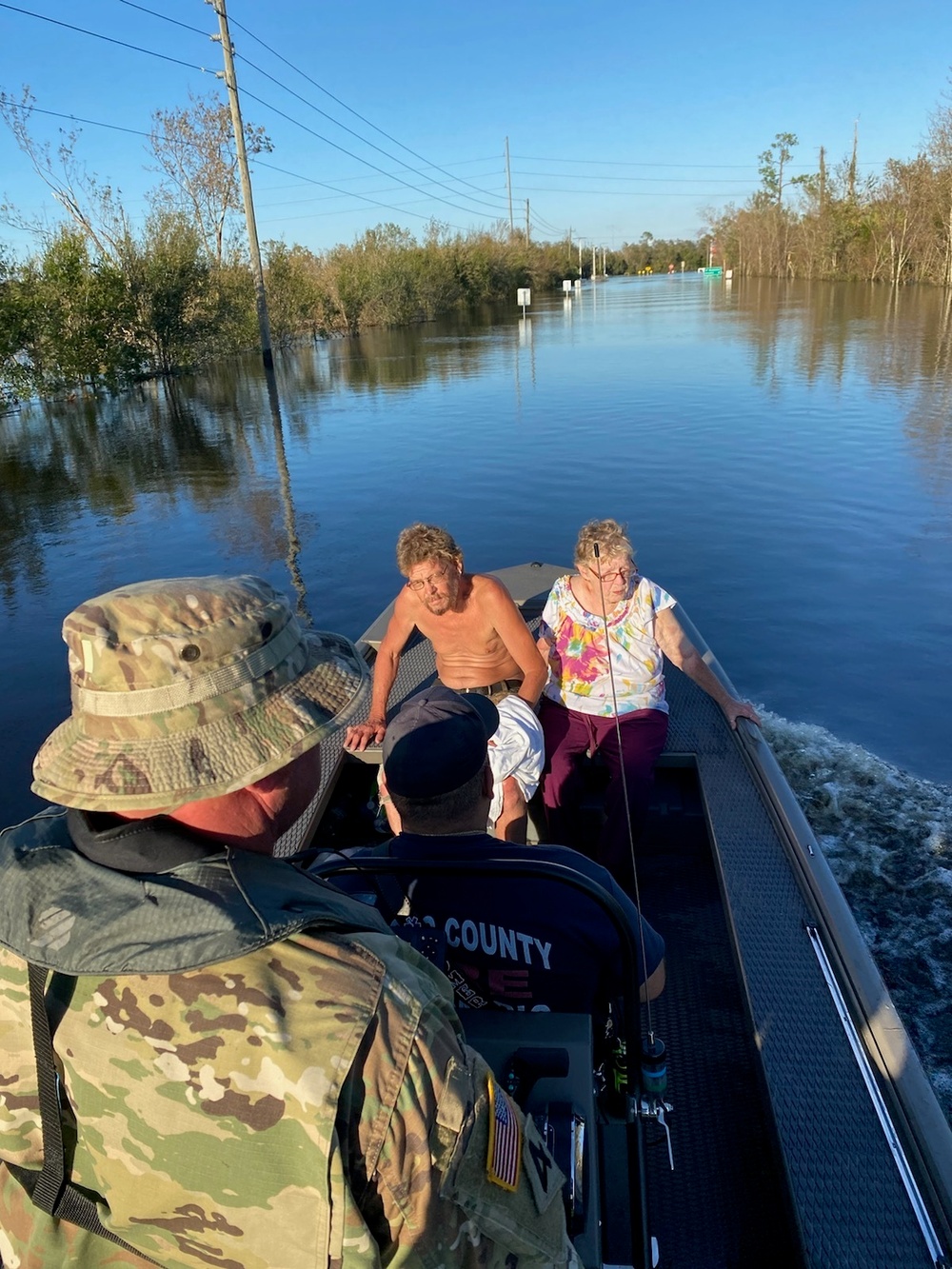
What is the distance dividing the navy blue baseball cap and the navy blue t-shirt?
0.44 ft

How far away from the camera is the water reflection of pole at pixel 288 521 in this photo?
8452mm

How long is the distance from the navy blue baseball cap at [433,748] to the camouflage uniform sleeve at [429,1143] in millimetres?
697

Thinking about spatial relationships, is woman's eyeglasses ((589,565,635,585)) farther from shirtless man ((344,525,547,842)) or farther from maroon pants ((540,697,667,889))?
maroon pants ((540,697,667,889))

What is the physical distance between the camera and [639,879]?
3.48 m

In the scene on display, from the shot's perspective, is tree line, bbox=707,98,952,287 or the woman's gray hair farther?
tree line, bbox=707,98,952,287

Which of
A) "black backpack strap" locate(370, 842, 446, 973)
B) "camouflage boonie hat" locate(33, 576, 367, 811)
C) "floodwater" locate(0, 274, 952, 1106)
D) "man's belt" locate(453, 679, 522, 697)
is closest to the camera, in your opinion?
"camouflage boonie hat" locate(33, 576, 367, 811)

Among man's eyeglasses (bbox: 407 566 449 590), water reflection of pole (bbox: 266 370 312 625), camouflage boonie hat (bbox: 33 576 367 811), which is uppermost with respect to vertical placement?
camouflage boonie hat (bbox: 33 576 367 811)

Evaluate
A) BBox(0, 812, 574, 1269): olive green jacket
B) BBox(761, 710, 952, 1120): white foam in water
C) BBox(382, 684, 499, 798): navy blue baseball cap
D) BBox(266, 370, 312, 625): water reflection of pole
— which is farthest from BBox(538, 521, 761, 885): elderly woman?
BBox(266, 370, 312, 625): water reflection of pole

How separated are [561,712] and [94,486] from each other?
40.1 ft

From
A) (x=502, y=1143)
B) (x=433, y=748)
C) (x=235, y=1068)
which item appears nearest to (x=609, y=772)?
(x=433, y=748)

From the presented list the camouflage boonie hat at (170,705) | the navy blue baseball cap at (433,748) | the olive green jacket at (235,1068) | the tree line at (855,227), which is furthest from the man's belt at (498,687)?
the tree line at (855,227)

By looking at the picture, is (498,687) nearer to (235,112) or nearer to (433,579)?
(433,579)

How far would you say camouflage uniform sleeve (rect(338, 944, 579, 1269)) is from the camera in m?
0.92

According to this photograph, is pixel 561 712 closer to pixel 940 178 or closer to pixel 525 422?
pixel 525 422
